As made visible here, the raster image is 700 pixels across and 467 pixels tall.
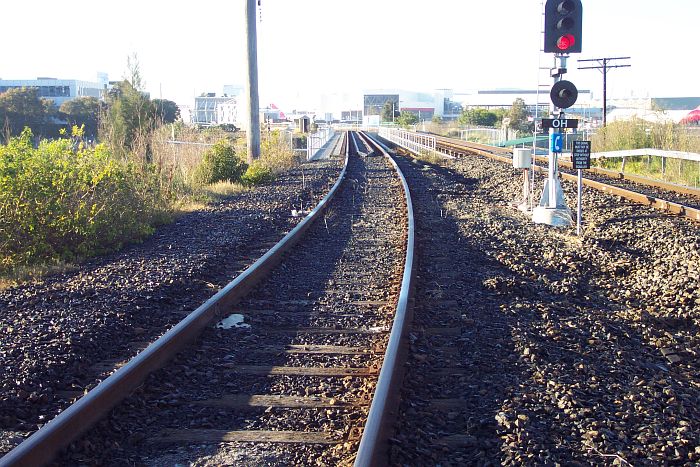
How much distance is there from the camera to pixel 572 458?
13.5 feet

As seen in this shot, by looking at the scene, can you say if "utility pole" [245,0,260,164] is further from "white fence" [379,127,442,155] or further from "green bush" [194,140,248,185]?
"white fence" [379,127,442,155]

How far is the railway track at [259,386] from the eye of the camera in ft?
14.0

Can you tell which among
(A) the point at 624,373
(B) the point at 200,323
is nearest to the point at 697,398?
(A) the point at 624,373

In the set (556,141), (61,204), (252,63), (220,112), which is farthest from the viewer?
(220,112)

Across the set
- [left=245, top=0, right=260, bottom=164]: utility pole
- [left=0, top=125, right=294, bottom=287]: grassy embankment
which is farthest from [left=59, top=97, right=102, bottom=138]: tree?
[left=0, top=125, right=294, bottom=287]: grassy embankment

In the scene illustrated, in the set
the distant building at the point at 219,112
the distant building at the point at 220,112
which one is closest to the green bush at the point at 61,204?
the distant building at the point at 219,112

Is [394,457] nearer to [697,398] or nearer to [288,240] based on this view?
[697,398]

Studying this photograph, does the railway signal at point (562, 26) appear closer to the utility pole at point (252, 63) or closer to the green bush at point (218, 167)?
the green bush at point (218, 167)

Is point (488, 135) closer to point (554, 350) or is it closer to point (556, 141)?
point (556, 141)

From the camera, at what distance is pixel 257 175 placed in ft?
73.8

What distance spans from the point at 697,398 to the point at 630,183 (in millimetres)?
16355

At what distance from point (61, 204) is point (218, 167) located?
11272 millimetres

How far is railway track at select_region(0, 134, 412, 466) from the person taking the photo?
4.27m

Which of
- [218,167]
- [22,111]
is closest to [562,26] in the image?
[218,167]
